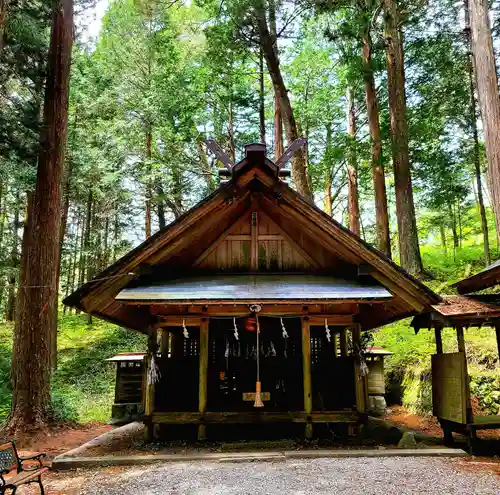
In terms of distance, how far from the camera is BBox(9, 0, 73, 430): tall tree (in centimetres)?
975

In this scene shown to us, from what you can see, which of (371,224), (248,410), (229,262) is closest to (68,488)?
(248,410)

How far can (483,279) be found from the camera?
8.06 meters

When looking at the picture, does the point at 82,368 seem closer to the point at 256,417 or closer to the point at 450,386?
the point at 256,417

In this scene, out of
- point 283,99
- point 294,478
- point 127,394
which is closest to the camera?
point 294,478

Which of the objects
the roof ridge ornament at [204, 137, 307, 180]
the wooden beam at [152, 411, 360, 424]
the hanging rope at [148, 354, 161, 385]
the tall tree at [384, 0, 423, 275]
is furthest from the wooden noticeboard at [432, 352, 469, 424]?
the tall tree at [384, 0, 423, 275]

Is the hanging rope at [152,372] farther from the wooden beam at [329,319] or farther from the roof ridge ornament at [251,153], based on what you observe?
the roof ridge ornament at [251,153]

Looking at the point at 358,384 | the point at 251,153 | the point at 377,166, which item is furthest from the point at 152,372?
the point at 377,166

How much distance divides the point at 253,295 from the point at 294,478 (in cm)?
297

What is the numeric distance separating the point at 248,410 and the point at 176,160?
47.8ft

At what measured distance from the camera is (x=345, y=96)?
2427 centimetres

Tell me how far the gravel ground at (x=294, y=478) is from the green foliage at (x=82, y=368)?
5.21m

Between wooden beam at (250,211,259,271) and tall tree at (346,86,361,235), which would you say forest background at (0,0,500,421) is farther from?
wooden beam at (250,211,259,271)

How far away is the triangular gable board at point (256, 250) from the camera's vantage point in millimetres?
9062

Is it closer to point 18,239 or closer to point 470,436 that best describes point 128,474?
point 470,436
